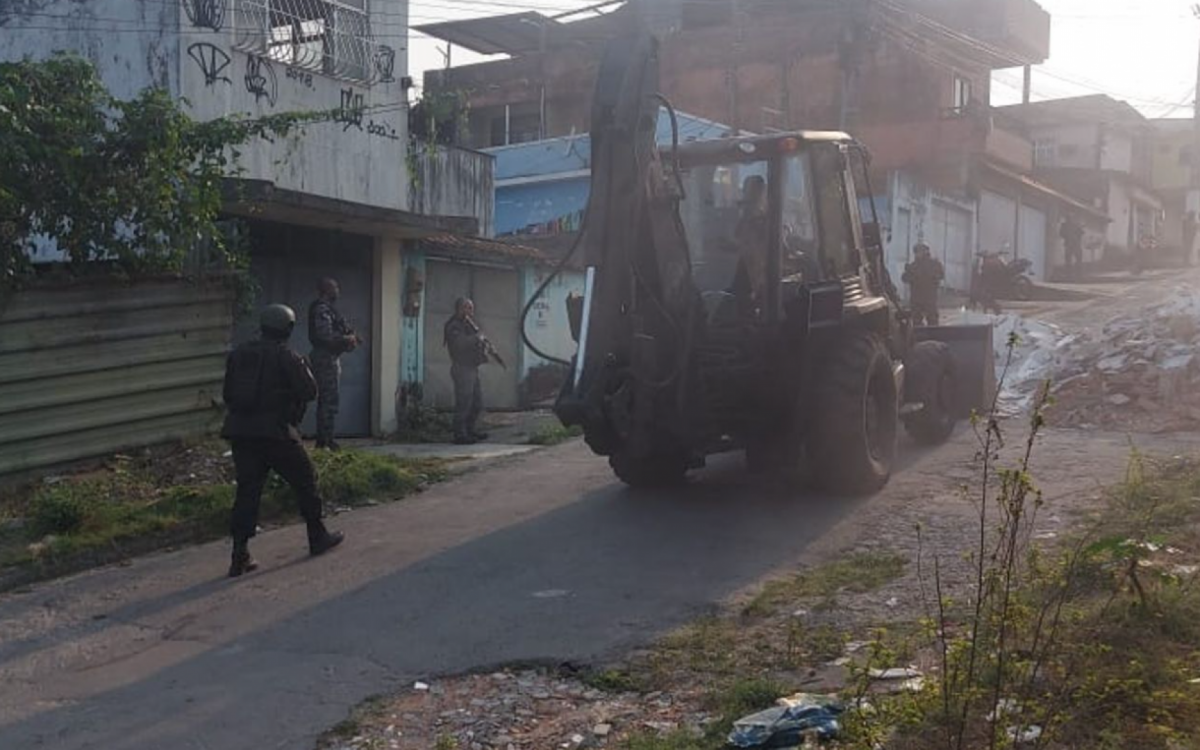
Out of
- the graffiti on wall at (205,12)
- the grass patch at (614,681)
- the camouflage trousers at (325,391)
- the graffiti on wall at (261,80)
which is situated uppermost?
the graffiti on wall at (205,12)

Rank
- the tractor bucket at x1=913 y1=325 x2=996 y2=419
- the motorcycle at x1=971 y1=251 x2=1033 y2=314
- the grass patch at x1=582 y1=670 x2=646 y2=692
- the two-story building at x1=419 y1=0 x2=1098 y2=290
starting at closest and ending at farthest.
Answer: the grass patch at x1=582 y1=670 x2=646 y2=692, the tractor bucket at x1=913 y1=325 x2=996 y2=419, the motorcycle at x1=971 y1=251 x2=1033 y2=314, the two-story building at x1=419 y1=0 x2=1098 y2=290

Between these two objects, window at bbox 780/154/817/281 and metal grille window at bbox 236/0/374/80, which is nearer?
window at bbox 780/154/817/281

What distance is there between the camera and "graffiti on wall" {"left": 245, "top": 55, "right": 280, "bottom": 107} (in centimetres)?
1359

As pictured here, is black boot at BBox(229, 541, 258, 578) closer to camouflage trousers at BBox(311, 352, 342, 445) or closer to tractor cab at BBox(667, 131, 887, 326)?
tractor cab at BBox(667, 131, 887, 326)

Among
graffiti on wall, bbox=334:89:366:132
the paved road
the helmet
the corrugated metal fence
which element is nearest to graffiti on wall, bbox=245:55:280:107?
graffiti on wall, bbox=334:89:366:132

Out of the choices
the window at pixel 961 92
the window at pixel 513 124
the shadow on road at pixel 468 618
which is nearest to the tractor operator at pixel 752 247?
the shadow on road at pixel 468 618

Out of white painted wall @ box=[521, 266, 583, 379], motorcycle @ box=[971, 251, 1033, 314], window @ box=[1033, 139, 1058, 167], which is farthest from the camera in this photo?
window @ box=[1033, 139, 1058, 167]

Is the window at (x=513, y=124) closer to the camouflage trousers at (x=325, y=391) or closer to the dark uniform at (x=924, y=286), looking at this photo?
the dark uniform at (x=924, y=286)

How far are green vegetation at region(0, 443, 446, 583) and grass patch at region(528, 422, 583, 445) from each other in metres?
2.18

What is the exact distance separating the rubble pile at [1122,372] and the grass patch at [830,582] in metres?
5.94

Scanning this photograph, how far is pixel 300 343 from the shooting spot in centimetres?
1386

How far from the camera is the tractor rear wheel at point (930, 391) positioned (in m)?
11.0

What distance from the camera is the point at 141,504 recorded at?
917 centimetres

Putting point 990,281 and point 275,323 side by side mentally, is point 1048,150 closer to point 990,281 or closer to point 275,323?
point 990,281
